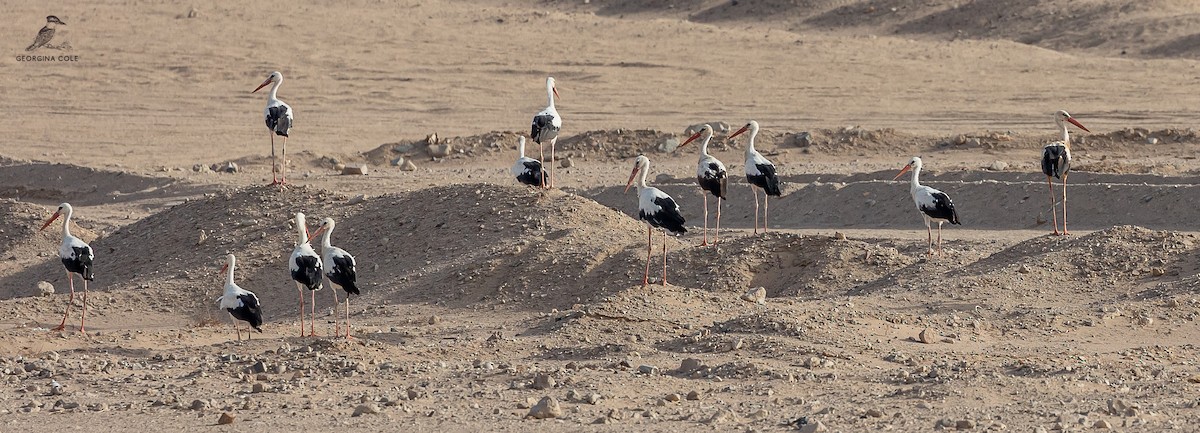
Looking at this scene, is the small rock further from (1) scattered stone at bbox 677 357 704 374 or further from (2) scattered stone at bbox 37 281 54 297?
(2) scattered stone at bbox 37 281 54 297

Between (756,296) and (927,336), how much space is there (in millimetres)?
2276

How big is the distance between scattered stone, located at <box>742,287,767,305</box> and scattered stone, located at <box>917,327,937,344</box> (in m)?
1.92

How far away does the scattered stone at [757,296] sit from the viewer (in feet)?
49.9

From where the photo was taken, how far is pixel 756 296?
607 inches

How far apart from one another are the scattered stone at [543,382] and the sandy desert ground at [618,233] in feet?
0.24

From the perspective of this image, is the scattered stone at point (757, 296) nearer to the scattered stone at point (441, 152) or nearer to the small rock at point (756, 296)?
the small rock at point (756, 296)

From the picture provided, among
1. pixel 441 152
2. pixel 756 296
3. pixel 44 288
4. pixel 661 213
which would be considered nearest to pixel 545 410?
pixel 756 296

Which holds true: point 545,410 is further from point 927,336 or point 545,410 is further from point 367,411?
point 927,336

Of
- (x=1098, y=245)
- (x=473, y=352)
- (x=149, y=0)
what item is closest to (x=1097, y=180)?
(x=1098, y=245)

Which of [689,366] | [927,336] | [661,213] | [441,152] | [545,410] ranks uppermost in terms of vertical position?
[661,213]

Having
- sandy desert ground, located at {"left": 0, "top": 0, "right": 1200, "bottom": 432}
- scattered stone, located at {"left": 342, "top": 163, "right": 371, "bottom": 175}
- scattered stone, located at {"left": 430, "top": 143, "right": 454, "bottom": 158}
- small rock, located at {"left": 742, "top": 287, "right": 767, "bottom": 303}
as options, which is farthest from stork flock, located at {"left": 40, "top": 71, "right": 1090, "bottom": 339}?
scattered stone, located at {"left": 430, "top": 143, "right": 454, "bottom": 158}

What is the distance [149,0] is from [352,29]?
769 cm

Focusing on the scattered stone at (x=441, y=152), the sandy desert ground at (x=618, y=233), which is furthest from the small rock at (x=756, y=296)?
the scattered stone at (x=441, y=152)

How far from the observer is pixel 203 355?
13.4 meters
